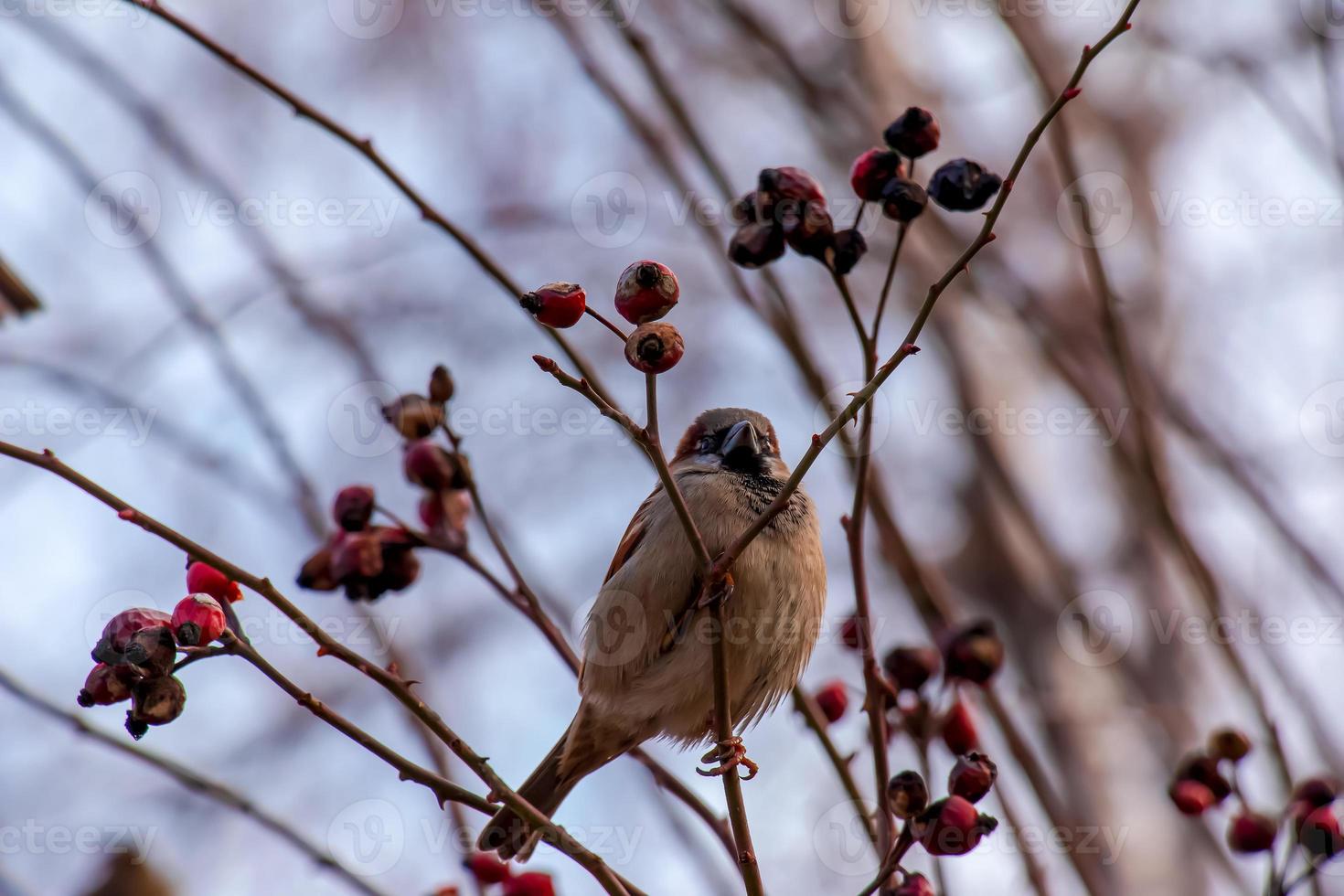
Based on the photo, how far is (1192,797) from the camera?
8.61 ft

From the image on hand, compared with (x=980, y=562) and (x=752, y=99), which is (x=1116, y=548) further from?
(x=752, y=99)

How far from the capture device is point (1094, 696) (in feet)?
22.1

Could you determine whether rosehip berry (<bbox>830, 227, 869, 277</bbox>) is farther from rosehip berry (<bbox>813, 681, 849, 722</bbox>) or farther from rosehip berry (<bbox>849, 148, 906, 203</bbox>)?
rosehip berry (<bbox>813, 681, 849, 722</bbox>)

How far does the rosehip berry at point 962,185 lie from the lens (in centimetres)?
243

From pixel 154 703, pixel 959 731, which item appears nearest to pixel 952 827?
pixel 959 731

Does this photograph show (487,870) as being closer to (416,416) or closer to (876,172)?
(416,416)

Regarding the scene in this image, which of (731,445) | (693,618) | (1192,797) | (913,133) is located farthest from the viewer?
(731,445)

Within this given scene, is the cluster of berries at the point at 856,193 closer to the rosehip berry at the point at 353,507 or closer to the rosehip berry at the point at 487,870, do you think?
the rosehip berry at the point at 353,507

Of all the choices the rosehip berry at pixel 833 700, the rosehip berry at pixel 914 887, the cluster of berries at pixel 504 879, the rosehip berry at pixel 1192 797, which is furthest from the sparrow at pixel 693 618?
the rosehip berry at pixel 1192 797

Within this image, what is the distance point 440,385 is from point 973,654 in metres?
1.29

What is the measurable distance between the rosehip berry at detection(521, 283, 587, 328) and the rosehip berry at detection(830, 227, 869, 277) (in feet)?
1.95

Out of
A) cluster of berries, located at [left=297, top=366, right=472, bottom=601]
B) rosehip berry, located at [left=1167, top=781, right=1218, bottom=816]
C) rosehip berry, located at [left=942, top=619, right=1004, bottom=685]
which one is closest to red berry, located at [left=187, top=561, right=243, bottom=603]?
cluster of berries, located at [left=297, top=366, right=472, bottom=601]

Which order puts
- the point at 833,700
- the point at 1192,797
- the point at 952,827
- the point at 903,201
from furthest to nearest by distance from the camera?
the point at 833,700
the point at 1192,797
the point at 903,201
the point at 952,827

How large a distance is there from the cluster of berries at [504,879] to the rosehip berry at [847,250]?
1.46 meters
